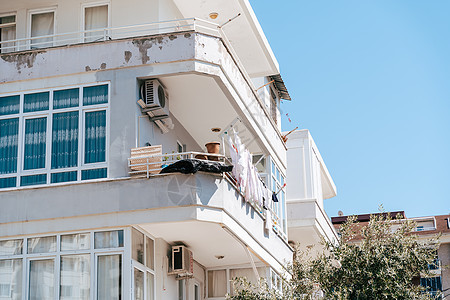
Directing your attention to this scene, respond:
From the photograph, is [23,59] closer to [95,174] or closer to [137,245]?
[95,174]

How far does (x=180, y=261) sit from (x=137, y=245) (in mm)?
2081

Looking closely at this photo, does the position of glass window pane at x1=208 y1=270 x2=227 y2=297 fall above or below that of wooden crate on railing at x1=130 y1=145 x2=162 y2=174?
below

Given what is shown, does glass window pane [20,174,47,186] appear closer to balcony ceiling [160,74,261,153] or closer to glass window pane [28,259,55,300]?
glass window pane [28,259,55,300]

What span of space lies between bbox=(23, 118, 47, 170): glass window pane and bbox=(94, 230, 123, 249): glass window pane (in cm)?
236

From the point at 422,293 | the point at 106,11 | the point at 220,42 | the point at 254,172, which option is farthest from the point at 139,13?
the point at 422,293

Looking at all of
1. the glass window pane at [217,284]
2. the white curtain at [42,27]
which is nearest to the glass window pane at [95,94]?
the white curtain at [42,27]

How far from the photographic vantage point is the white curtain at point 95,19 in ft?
71.7

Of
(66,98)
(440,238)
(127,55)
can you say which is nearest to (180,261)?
(66,98)

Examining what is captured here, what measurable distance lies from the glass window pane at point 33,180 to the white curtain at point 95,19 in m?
4.06

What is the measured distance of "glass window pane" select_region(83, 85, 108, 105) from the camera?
19938mm

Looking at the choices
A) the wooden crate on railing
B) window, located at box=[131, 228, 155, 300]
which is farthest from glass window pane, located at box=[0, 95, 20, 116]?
window, located at box=[131, 228, 155, 300]

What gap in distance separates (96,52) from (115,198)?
3.69 m

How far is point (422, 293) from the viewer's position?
18.8m

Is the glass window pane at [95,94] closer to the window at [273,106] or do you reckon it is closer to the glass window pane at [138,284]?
the glass window pane at [138,284]
